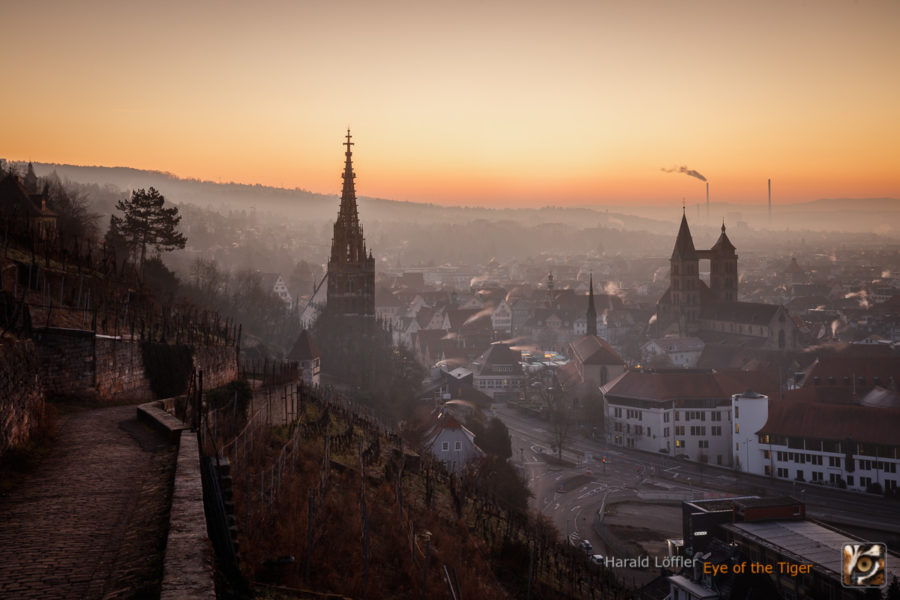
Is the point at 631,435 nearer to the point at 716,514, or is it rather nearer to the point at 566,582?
the point at 716,514

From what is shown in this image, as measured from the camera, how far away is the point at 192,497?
7.16 m

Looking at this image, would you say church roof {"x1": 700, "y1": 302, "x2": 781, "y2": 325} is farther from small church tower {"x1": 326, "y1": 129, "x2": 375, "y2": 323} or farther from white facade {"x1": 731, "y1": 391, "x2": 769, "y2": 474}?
small church tower {"x1": 326, "y1": 129, "x2": 375, "y2": 323}

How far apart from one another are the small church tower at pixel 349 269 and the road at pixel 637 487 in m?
15.3

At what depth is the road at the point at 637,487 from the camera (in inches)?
1375

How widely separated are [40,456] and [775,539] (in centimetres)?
2447

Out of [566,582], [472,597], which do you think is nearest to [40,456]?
[472,597]

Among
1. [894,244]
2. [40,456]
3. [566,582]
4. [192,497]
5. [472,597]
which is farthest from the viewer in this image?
[894,244]

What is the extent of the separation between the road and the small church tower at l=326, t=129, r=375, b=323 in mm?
→ 15339

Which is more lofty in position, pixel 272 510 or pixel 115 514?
pixel 115 514

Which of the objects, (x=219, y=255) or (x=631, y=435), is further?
(x=219, y=255)

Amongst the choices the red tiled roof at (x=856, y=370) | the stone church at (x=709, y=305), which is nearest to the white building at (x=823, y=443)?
the red tiled roof at (x=856, y=370)

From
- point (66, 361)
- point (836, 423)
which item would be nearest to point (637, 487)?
point (836, 423)

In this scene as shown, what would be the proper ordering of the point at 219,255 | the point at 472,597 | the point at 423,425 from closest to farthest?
1. the point at 472,597
2. the point at 423,425
3. the point at 219,255

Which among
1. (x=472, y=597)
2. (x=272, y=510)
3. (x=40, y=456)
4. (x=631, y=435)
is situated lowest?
(x=631, y=435)
